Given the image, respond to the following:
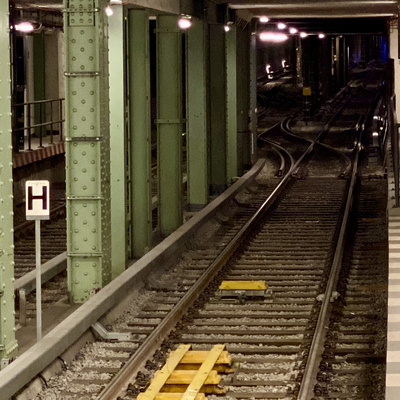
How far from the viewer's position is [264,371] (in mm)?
9508

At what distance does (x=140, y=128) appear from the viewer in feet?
48.2

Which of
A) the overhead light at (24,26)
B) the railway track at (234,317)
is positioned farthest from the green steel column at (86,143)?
the overhead light at (24,26)

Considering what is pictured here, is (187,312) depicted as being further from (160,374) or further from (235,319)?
(160,374)

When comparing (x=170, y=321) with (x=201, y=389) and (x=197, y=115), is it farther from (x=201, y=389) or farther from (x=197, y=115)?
(x=197, y=115)

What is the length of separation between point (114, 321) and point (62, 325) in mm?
1564

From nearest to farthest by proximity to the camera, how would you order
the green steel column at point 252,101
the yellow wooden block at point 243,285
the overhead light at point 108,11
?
the overhead light at point 108,11
the yellow wooden block at point 243,285
the green steel column at point 252,101

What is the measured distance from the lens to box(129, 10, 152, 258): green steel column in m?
14.6

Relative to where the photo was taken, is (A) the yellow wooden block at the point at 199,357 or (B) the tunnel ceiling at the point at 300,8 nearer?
(A) the yellow wooden block at the point at 199,357

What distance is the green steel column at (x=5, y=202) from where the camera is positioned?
8820mm

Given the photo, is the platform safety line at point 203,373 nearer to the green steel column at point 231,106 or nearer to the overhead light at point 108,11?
the overhead light at point 108,11

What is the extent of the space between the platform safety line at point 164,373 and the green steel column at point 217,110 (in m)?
12.5

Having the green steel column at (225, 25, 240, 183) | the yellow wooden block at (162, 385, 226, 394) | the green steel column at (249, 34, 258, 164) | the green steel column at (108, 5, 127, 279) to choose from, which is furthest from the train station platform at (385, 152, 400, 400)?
the green steel column at (249, 34, 258, 164)

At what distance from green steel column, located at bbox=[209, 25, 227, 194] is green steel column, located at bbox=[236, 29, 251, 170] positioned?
186 cm

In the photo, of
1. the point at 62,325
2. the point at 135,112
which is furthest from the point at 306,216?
the point at 62,325
